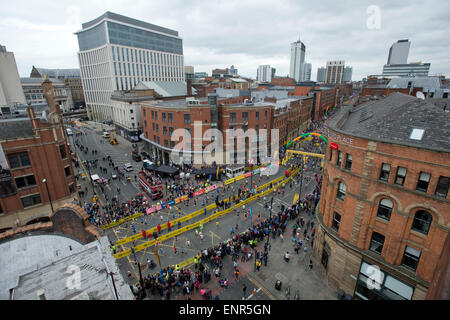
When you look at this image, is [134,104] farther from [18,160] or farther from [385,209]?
[385,209]

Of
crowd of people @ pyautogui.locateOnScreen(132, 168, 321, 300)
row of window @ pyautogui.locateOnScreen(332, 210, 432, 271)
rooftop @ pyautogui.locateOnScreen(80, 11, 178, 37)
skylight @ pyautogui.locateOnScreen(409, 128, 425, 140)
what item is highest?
rooftop @ pyautogui.locateOnScreen(80, 11, 178, 37)

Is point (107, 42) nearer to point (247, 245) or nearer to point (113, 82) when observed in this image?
point (113, 82)

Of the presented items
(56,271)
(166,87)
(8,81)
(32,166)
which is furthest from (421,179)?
(166,87)

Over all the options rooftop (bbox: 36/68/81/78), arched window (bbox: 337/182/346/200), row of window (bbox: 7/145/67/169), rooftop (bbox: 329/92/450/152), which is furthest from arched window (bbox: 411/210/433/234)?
rooftop (bbox: 36/68/81/78)

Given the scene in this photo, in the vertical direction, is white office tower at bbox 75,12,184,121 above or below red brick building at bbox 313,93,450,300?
above

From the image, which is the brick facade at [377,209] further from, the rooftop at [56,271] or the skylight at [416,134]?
the rooftop at [56,271]

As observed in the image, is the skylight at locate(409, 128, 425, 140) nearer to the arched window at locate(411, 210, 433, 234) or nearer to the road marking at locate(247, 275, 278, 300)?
the arched window at locate(411, 210, 433, 234)
